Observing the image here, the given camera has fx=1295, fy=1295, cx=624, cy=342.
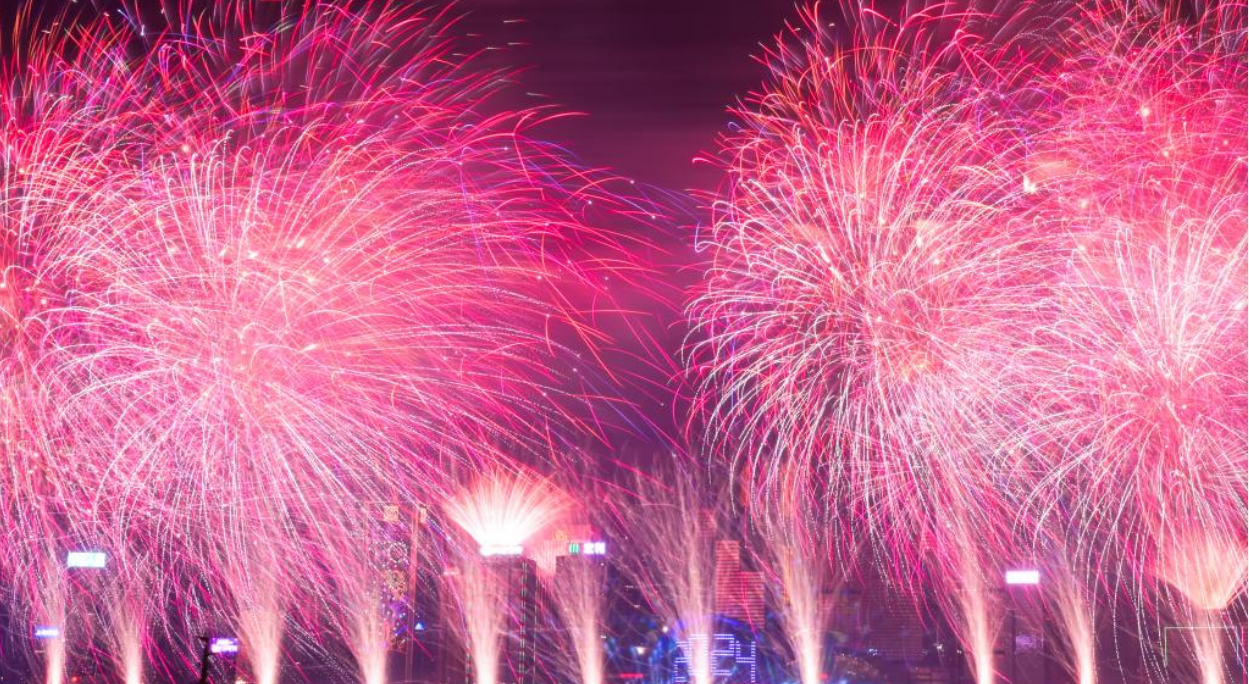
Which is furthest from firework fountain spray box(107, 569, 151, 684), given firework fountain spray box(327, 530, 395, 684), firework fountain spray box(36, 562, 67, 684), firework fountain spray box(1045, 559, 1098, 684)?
firework fountain spray box(1045, 559, 1098, 684)

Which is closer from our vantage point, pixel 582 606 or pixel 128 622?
pixel 128 622

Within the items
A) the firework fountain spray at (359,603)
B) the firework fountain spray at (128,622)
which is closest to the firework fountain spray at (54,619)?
the firework fountain spray at (128,622)

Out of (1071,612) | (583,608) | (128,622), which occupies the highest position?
(583,608)

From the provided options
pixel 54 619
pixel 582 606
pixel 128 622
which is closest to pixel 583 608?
pixel 582 606

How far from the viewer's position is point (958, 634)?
62.7 m

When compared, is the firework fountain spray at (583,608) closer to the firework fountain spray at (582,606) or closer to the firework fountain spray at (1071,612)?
the firework fountain spray at (582,606)

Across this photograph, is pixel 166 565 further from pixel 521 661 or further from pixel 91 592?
pixel 521 661

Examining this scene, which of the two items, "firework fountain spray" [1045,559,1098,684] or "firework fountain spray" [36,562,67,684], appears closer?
"firework fountain spray" [36,562,67,684]

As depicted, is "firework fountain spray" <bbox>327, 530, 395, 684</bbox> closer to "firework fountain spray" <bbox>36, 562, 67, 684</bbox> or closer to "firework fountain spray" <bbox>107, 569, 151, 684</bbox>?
"firework fountain spray" <bbox>107, 569, 151, 684</bbox>

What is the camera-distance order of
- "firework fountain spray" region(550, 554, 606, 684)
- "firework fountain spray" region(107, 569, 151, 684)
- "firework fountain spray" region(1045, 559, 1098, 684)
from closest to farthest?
1. "firework fountain spray" region(107, 569, 151, 684)
2. "firework fountain spray" region(1045, 559, 1098, 684)
3. "firework fountain spray" region(550, 554, 606, 684)

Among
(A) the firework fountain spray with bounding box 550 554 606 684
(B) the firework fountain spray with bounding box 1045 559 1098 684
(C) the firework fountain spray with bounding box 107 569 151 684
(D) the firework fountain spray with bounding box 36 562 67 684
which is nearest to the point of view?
(D) the firework fountain spray with bounding box 36 562 67 684

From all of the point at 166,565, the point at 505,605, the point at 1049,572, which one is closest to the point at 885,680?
the point at 1049,572

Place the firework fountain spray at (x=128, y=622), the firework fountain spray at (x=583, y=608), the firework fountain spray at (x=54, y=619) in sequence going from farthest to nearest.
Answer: the firework fountain spray at (x=583, y=608), the firework fountain spray at (x=128, y=622), the firework fountain spray at (x=54, y=619)

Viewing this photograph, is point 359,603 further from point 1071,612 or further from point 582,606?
point 1071,612
